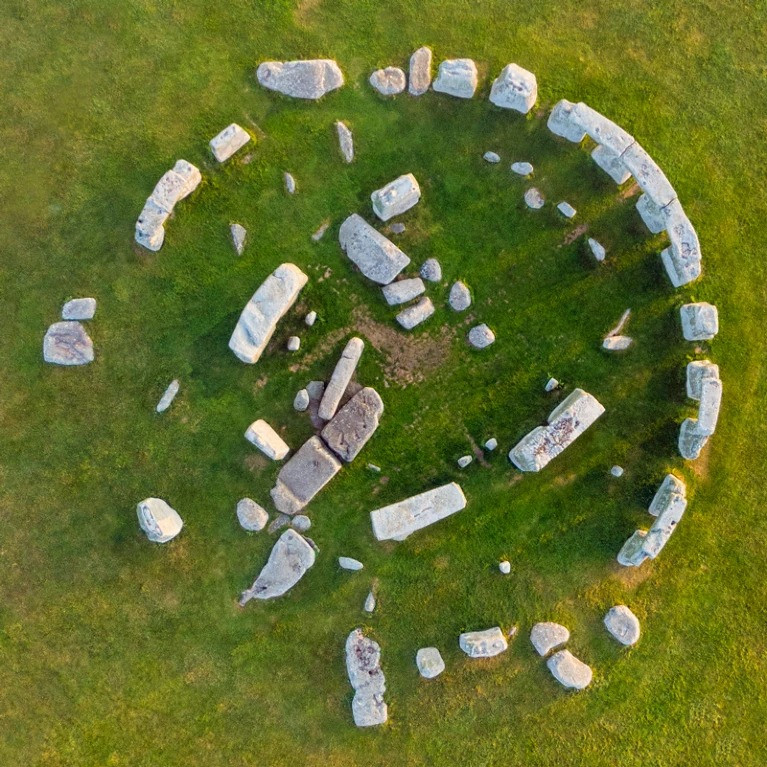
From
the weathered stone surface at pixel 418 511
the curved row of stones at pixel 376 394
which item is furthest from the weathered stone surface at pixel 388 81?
the weathered stone surface at pixel 418 511

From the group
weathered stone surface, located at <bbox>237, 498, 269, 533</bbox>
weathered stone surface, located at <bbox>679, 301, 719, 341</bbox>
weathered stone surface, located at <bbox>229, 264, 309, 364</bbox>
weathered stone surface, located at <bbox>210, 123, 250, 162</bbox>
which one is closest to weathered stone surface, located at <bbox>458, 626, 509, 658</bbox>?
weathered stone surface, located at <bbox>237, 498, 269, 533</bbox>

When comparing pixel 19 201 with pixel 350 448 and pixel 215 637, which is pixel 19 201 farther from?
pixel 215 637

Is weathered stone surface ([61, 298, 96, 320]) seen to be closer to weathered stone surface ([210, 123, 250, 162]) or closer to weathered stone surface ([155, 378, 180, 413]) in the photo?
weathered stone surface ([155, 378, 180, 413])

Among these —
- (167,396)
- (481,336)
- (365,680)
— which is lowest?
(365,680)

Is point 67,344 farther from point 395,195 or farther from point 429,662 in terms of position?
point 429,662

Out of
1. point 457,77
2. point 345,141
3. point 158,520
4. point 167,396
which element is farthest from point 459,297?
point 158,520


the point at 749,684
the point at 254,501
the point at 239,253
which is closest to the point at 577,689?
the point at 749,684
